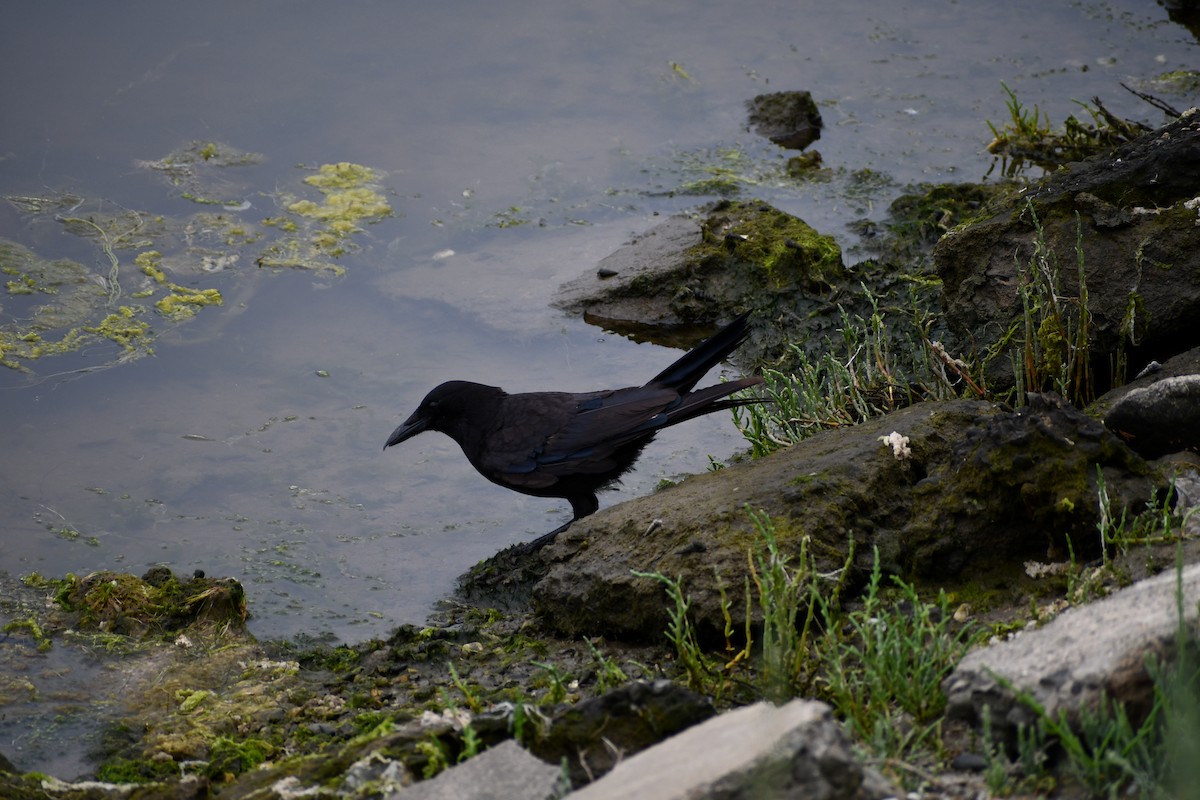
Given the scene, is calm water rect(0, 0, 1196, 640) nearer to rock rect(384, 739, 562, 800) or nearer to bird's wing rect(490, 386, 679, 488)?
bird's wing rect(490, 386, 679, 488)

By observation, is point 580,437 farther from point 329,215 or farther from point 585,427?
point 329,215

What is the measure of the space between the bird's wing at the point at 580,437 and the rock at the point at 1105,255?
5.19 feet

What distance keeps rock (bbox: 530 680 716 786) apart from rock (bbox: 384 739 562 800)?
14 centimetres

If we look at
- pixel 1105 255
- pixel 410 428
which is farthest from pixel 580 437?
pixel 1105 255

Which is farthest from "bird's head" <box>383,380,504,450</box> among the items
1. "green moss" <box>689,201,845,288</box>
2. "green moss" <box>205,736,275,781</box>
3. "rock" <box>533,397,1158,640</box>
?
"green moss" <box>205,736,275,781</box>

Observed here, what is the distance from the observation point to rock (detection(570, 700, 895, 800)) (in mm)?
2455

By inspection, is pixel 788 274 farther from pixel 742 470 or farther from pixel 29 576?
pixel 29 576

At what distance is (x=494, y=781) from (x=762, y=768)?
29.2 inches

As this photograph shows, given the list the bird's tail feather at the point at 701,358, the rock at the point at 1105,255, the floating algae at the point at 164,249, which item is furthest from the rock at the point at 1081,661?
the floating algae at the point at 164,249

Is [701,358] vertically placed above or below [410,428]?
above

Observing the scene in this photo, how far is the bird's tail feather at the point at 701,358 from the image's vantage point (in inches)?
242

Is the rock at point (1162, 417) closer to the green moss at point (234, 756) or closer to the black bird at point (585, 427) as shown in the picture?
the black bird at point (585, 427)

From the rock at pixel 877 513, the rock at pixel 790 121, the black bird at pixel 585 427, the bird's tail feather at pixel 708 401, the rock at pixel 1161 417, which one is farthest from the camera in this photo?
the rock at pixel 790 121

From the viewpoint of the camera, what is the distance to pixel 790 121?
10.2 metres
